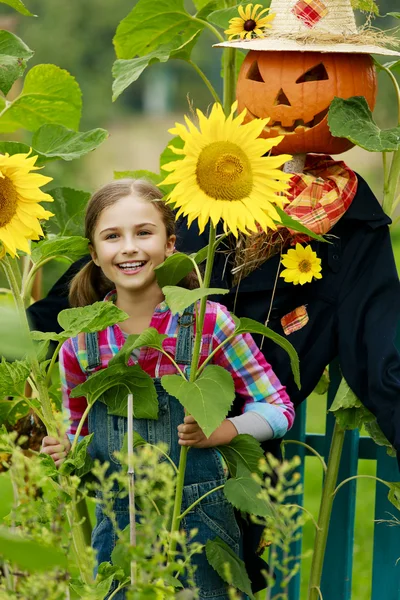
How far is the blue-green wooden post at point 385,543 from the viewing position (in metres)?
2.38

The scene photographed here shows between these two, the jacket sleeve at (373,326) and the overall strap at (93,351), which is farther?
the jacket sleeve at (373,326)

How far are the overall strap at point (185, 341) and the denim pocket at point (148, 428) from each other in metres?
0.07

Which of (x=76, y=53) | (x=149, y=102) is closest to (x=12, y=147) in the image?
(x=76, y=53)

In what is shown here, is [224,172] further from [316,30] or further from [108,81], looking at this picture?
[108,81]

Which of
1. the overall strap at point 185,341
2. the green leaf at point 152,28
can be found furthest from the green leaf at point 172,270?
the green leaf at point 152,28

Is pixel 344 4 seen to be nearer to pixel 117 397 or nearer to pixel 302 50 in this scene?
pixel 302 50

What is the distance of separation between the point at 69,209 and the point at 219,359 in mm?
599

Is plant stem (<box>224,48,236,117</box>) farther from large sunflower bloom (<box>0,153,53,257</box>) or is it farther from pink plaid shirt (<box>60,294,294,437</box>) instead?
large sunflower bloom (<box>0,153,53,257</box>)

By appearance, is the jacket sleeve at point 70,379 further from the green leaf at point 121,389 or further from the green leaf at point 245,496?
the green leaf at point 245,496

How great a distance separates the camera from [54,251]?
5.87 ft

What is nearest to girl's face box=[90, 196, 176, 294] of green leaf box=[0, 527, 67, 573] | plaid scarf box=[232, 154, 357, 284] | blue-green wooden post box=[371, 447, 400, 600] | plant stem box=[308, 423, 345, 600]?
plaid scarf box=[232, 154, 357, 284]

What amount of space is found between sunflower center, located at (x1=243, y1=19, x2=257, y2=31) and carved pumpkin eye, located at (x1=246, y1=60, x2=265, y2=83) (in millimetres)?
75

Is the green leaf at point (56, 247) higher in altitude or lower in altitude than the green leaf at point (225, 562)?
higher

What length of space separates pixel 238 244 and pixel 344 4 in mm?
563
